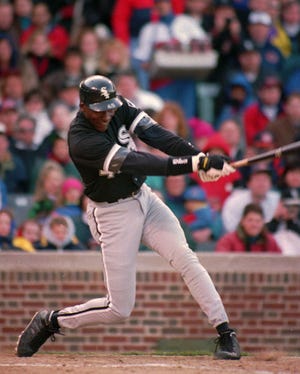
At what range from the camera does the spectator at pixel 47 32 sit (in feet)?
45.9

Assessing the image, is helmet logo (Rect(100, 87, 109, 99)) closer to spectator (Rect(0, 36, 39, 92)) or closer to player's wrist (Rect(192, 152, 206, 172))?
player's wrist (Rect(192, 152, 206, 172))

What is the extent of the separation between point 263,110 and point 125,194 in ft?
19.4

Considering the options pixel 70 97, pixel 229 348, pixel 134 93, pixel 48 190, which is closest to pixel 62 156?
pixel 48 190

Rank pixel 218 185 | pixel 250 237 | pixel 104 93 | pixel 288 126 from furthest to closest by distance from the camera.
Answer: pixel 288 126 → pixel 218 185 → pixel 250 237 → pixel 104 93

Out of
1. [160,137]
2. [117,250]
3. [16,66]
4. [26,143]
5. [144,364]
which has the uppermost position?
[16,66]

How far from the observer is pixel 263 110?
44.8 ft

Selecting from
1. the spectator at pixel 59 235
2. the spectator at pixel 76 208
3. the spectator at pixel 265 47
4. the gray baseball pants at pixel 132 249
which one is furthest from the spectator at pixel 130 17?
the gray baseball pants at pixel 132 249

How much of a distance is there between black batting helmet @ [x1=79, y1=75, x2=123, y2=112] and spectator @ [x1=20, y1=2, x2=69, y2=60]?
239 inches

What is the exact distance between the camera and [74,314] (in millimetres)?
8328

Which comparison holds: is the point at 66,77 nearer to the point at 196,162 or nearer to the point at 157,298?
the point at 157,298

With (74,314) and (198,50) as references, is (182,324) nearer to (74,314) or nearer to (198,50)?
(74,314)

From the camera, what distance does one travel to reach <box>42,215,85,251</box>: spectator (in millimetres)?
10719

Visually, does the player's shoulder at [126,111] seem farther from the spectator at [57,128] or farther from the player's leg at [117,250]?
the spectator at [57,128]

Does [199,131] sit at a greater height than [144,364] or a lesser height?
greater
